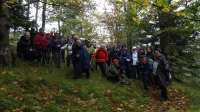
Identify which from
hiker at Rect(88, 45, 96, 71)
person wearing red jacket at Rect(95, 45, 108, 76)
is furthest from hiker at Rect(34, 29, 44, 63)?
hiker at Rect(88, 45, 96, 71)

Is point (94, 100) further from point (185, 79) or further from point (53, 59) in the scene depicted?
point (185, 79)

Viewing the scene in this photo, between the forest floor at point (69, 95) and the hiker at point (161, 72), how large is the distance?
0.36m

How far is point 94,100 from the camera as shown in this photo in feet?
58.0

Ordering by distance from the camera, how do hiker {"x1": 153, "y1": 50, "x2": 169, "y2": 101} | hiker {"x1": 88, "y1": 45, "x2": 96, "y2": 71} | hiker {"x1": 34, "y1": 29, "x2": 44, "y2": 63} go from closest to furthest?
hiker {"x1": 153, "y1": 50, "x2": 169, "y2": 101}, hiker {"x1": 34, "y1": 29, "x2": 44, "y2": 63}, hiker {"x1": 88, "y1": 45, "x2": 96, "y2": 71}

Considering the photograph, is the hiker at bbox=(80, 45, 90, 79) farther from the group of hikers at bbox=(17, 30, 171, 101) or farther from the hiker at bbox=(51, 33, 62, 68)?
the hiker at bbox=(51, 33, 62, 68)

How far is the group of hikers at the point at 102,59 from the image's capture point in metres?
20.7

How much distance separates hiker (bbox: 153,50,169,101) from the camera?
20953 mm

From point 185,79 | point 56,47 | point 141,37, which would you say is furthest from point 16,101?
point 185,79

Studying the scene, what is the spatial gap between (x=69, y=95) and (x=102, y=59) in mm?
4478

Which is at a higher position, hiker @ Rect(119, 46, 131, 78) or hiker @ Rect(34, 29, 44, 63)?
hiker @ Rect(34, 29, 44, 63)

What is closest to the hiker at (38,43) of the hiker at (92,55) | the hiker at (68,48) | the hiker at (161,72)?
the hiker at (68,48)

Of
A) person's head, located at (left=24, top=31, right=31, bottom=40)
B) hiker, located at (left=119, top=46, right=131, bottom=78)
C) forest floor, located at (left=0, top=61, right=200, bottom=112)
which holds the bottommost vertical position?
forest floor, located at (left=0, top=61, right=200, bottom=112)

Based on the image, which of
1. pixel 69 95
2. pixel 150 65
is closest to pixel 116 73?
pixel 150 65

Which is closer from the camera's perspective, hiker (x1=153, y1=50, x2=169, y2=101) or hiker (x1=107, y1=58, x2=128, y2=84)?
hiker (x1=153, y1=50, x2=169, y2=101)
